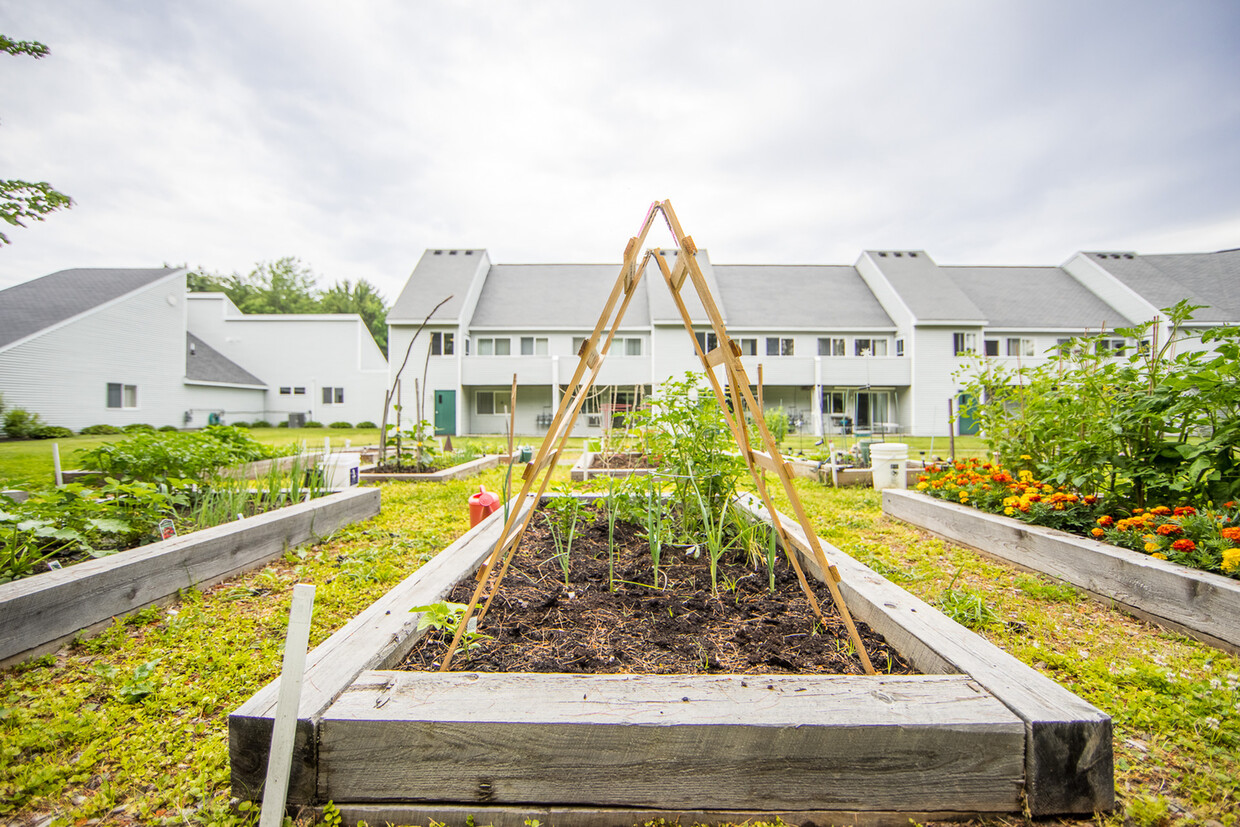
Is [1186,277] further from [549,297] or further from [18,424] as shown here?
[18,424]

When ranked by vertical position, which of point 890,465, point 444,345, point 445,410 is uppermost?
point 444,345

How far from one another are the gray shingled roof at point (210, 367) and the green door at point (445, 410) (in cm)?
932

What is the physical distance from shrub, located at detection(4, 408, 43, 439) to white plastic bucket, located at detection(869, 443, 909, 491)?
20.0 m

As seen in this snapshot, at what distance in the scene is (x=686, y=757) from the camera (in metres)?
1.15

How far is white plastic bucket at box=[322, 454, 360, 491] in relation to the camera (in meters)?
5.31

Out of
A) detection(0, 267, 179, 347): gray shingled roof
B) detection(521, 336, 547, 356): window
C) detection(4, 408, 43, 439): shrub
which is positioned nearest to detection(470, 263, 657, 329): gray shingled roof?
detection(521, 336, 547, 356): window

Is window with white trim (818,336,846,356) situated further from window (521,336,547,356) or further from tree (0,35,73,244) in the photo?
tree (0,35,73,244)

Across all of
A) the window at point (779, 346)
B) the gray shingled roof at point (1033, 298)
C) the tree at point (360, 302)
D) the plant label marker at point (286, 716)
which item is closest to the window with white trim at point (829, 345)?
the window at point (779, 346)

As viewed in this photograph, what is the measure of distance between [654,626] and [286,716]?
4.02ft

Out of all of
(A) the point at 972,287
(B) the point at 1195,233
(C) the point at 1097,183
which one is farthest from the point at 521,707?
(B) the point at 1195,233

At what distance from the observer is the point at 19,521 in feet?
7.81

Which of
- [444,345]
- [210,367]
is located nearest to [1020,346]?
[444,345]

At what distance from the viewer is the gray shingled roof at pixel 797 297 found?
20.1 metres

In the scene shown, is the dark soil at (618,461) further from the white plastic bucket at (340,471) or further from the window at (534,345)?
the window at (534,345)
